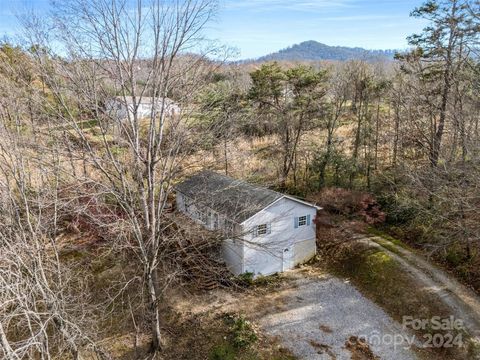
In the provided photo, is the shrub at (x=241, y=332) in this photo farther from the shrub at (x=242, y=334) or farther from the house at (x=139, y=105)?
the house at (x=139, y=105)

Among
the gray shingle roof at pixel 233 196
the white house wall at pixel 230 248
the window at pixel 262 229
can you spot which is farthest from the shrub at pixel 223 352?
the window at pixel 262 229

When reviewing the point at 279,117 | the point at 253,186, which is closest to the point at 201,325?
the point at 253,186

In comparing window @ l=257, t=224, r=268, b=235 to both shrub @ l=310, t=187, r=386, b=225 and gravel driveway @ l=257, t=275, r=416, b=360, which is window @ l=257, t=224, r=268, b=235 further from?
shrub @ l=310, t=187, r=386, b=225

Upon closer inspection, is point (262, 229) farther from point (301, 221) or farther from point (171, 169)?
point (171, 169)

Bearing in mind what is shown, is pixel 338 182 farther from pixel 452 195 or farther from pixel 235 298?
pixel 235 298

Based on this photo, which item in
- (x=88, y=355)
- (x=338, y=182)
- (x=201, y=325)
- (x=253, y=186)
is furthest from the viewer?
(x=338, y=182)

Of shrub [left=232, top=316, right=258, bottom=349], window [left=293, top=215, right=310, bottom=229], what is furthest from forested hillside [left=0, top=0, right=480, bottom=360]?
window [left=293, top=215, right=310, bottom=229]

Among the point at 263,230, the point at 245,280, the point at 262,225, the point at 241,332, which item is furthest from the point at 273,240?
the point at 241,332
